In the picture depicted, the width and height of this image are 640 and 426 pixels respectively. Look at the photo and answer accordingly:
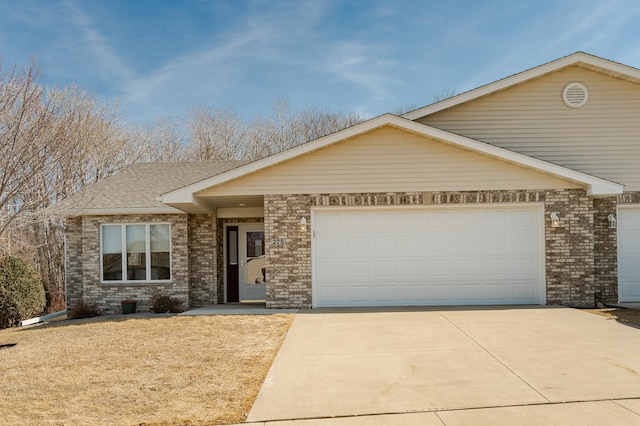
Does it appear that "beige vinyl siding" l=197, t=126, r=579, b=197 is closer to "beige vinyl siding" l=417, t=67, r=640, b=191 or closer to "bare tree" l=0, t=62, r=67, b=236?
"beige vinyl siding" l=417, t=67, r=640, b=191

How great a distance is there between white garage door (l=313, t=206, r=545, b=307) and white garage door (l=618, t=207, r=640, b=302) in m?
2.66

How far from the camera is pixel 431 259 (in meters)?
11.2

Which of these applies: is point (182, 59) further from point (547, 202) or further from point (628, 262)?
point (628, 262)

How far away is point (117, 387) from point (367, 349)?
11.6 feet

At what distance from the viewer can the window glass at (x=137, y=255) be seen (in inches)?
511

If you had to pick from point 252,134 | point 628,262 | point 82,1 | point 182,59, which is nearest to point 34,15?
point 82,1

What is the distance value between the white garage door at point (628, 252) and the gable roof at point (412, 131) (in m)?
1.77

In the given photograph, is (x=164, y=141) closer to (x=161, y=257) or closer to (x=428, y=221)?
(x=161, y=257)

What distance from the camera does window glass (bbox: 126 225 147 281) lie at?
12984 mm

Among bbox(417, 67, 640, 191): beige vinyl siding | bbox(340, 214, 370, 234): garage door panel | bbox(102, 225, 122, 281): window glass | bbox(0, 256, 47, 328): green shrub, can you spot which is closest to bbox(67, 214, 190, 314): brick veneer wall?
bbox(102, 225, 122, 281): window glass

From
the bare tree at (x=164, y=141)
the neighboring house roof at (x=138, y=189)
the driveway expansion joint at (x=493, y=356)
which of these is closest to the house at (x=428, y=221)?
the neighboring house roof at (x=138, y=189)

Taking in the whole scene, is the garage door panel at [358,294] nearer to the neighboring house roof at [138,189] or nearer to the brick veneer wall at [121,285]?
the brick veneer wall at [121,285]

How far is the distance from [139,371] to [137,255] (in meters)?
7.13

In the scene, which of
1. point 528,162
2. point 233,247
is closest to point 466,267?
point 528,162
